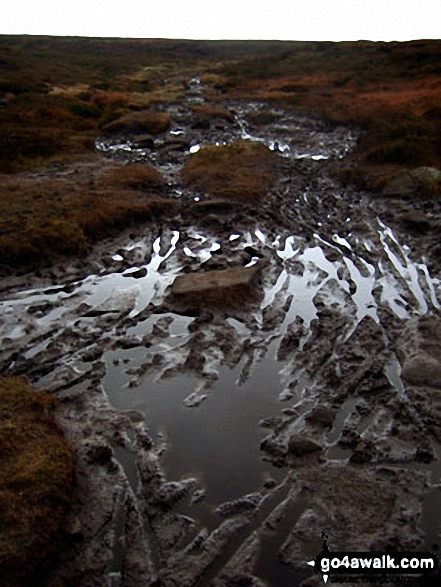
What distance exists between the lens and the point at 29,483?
584 centimetres

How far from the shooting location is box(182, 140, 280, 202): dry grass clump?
61.2ft

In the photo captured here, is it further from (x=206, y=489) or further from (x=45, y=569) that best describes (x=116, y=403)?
(x=45, y=569)

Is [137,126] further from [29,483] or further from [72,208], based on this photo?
[29,483]

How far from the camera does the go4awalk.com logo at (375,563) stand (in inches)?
205

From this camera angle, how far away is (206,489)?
626 centimetres

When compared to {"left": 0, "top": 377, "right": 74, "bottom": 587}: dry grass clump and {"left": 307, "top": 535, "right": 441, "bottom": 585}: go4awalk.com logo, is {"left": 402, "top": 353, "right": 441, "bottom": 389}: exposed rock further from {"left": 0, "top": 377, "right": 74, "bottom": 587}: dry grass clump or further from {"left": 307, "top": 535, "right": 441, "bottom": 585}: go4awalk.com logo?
{"left": 0, "top": 377, "right": 74, "bottom": 587}: dry grass clump

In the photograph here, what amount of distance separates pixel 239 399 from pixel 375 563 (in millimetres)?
3225

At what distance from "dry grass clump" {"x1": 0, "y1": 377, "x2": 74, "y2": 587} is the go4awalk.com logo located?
2.81m

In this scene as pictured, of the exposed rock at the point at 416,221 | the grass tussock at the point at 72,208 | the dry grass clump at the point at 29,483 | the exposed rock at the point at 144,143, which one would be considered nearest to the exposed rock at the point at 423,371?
the dry grass clump at the point at 29,483

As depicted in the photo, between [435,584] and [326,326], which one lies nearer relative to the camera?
[435,584]

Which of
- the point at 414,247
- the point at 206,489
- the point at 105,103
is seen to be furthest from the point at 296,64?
the point at 206,489

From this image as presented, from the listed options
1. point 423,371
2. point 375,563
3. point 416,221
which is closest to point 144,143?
point 416,221

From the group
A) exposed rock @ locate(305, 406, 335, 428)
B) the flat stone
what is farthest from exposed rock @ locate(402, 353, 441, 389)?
the flat stone

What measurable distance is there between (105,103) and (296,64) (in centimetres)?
3172
